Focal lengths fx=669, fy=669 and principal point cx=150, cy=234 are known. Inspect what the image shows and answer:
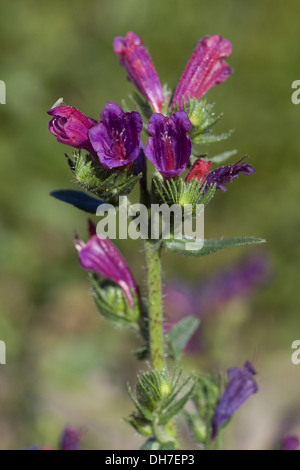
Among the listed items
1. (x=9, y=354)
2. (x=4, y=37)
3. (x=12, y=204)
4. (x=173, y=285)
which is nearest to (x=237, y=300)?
(x=173, y=285)

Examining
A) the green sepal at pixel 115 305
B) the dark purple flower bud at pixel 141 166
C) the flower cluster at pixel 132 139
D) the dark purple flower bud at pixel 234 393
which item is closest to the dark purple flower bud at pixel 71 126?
the flower cluster at pixel 132 139

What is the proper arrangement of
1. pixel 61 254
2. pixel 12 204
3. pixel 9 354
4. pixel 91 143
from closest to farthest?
pixel 91 143
pixel 9 354
pixel 12 204
pixel 61 254

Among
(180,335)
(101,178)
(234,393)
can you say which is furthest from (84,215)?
(101,178)

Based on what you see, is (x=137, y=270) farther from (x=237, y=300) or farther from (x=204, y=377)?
(x=204, y=377)

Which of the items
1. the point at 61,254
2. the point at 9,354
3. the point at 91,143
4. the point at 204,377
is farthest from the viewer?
the point at 61,254

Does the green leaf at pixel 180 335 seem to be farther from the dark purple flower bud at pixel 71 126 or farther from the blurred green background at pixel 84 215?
the blurred green background at pixel 84 215

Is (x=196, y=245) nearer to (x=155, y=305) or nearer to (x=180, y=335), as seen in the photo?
(x=155, y=305)

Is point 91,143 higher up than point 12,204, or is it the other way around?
point 12,204
